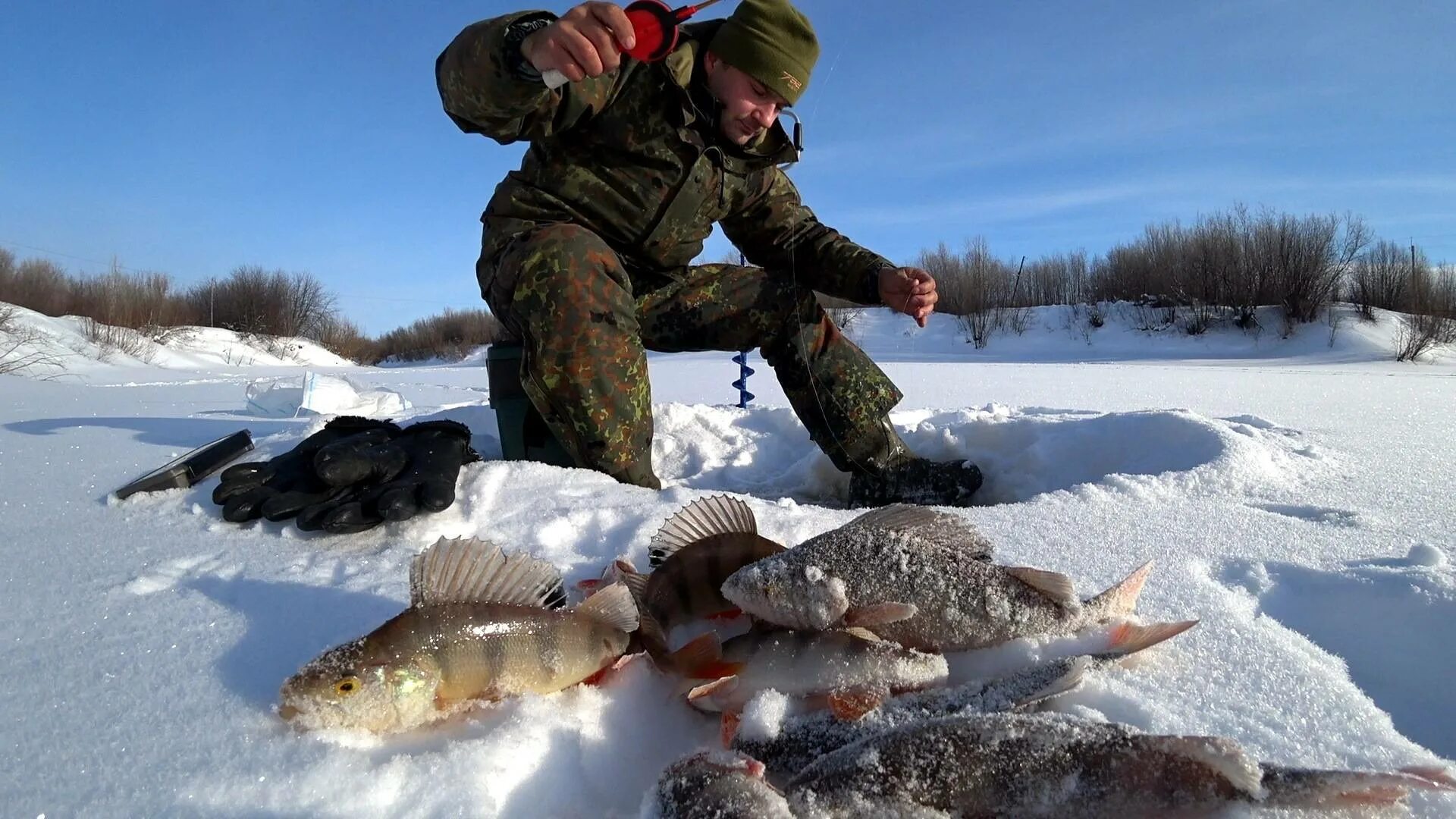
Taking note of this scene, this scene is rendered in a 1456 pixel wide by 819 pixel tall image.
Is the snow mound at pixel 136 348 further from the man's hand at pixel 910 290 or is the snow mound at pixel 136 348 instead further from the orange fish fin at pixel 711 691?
the orange fish fin at pixel 711 691

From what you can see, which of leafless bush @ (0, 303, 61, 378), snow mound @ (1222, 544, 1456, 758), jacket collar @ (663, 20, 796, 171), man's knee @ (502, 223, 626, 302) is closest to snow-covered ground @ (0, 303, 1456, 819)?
snow mound @ (1222, 544, 1456, 758)

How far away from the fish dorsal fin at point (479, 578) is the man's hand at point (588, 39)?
1280 millimetres

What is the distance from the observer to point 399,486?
6.31 ft

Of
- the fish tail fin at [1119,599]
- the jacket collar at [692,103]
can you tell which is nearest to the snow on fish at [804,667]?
the fish tail fin at [1119,599]

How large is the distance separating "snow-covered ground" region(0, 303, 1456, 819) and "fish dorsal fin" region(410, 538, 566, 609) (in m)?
0.18

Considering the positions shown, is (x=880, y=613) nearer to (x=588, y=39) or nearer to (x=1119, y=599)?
(x=1119, y=599)

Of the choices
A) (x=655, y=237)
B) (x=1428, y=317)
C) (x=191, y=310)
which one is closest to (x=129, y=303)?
(x=191, y=310)

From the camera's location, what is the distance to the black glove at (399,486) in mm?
1807

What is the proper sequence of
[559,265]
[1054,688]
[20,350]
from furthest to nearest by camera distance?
[20,350] < [559,265] < [1054,688]

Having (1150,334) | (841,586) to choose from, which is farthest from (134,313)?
(1150,334)

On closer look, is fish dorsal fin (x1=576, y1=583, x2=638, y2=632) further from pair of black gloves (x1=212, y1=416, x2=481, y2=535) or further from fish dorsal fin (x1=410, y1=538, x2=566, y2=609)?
pair of black gloves (x1=212, y1=416, x2=481, y2=535)

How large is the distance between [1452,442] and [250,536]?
4.03 m

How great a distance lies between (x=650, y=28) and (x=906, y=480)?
1.85 m

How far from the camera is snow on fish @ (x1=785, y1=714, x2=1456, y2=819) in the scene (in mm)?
810
